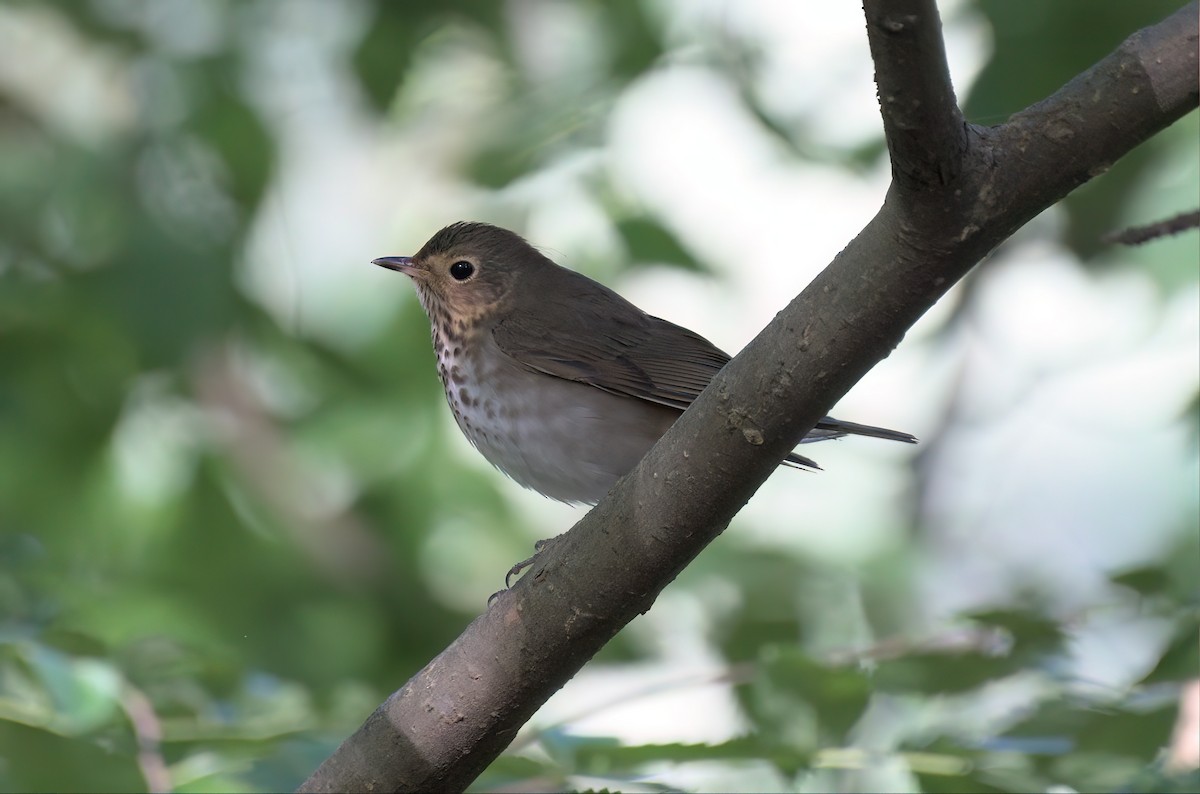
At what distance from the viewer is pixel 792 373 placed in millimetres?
2012

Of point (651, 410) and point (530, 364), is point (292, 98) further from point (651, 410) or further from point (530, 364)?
point (651, 410)

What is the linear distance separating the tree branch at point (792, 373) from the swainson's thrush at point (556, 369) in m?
1.26

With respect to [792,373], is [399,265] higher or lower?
higher

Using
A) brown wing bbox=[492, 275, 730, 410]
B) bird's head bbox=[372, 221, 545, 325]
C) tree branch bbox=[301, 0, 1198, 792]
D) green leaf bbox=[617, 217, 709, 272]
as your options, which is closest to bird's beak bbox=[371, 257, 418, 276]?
bird's head bbox=[372, 221, 545, 325]

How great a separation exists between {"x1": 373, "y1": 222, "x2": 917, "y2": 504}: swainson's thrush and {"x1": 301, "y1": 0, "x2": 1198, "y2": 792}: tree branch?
126 cm

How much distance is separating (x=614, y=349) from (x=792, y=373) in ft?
6.73

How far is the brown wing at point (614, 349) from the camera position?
3797 millimetres

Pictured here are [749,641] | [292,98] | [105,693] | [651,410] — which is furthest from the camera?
[292,98]

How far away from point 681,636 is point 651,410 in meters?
1.23

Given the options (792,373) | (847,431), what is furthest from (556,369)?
(792,373)

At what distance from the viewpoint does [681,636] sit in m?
4.71

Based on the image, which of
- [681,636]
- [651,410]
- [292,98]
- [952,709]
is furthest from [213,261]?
[952,709]

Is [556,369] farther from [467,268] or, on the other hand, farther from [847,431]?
[847,431]

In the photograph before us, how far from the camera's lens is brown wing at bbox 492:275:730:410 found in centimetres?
380
